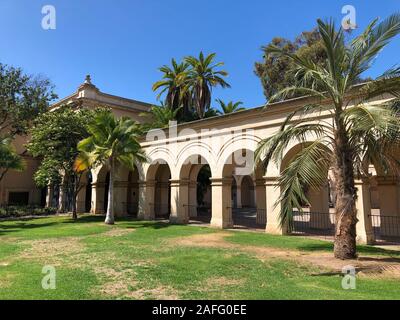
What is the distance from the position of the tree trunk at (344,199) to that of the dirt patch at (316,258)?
0.40m

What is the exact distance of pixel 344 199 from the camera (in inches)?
368

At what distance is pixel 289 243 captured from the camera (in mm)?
12750

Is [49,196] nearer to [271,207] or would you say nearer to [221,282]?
[271,207]

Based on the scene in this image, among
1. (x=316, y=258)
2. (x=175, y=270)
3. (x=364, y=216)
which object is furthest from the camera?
(x=364, y=216)

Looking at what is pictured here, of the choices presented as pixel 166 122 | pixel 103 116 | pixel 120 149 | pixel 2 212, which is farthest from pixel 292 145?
pixel 2 212

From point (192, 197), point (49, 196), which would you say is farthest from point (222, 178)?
point (49, 196)

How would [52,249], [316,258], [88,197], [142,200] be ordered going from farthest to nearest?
[88,197] < [142,200] < [52,249] < [316,258]

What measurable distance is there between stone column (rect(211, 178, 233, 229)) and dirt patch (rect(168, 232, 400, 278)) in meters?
4.47

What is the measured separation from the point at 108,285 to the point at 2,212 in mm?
25425

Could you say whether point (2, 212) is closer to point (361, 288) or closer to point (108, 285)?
point (108, 285)

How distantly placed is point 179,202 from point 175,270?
489 inches

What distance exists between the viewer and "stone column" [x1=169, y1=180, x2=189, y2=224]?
68.1 ft

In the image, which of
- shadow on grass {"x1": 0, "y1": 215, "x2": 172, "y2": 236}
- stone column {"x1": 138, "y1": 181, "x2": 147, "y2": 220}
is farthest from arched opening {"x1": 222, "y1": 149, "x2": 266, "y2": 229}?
stone column {"x1": 138, "y1": 181, "x2": 147, "y2": 220}

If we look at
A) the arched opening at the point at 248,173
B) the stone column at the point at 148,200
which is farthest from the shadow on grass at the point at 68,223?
the arched opening at the point at 248,173
